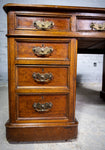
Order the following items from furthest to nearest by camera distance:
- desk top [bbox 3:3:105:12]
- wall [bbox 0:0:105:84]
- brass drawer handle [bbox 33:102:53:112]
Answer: wall [bbox 0:0:105:84], brass drawer handle [bbox 33:102:53:112], desk top [bbox 3:3:105:12]

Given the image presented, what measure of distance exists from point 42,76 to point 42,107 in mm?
267

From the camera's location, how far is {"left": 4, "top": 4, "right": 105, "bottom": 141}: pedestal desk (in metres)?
0.97

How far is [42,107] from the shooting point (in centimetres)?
104

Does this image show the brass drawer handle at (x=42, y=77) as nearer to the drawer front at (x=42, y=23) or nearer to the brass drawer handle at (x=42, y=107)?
the brass drawer handle at (x=42, y=107)

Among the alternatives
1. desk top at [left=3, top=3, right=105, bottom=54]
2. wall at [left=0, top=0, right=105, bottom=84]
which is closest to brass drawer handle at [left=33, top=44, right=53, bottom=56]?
desk top at [left=3, top=3, right=105, bottom=54]

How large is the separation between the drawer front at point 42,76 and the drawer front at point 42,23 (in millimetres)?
321

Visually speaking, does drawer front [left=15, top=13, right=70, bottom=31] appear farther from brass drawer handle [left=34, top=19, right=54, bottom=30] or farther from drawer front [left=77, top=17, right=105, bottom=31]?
drawer front [left=77, top=17, right=105, bottom=31]

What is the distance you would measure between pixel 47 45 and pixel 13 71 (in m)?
0.35

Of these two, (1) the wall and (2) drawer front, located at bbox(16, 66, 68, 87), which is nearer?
(2) drawer front, located at bbox(16, 66, 68, 87)

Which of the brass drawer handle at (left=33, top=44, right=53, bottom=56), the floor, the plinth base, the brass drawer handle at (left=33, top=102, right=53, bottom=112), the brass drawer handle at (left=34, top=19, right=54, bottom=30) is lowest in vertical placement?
the floor


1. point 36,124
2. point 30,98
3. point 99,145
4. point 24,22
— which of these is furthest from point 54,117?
point 24,22

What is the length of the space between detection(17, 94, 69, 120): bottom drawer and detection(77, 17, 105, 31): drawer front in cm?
59

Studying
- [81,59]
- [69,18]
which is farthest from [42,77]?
[81,59]

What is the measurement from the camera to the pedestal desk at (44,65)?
97 centimetres
